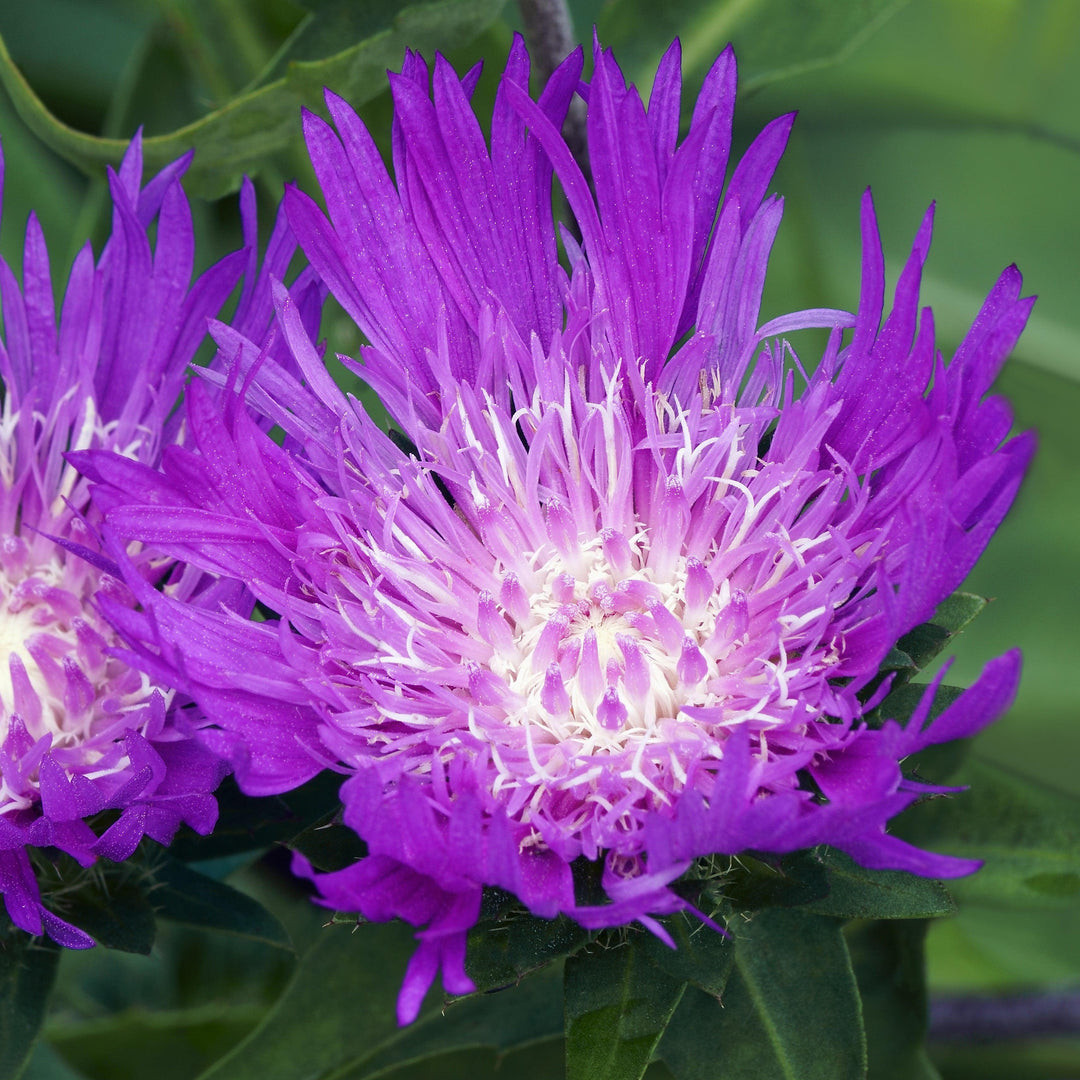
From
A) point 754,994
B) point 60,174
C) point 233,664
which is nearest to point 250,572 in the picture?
point 233,664

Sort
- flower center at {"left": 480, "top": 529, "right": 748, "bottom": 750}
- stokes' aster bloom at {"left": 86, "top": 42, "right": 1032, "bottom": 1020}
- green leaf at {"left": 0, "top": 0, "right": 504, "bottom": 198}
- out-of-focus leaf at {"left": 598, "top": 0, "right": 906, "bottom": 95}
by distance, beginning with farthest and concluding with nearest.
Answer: out-of-focus leaf at {"left": 598, "top": 0, "right": 906, "bottom": 95} < green leaf at {"left": 0, "top": 0, "right": 504, "bottom": 198} < flower center at {"left": 480, "top": 529, "right": 748, "bottom": 750} < stokes' aster bloom at {"left": 86, "top": 42, "right": 1032, "bottom": 1020}

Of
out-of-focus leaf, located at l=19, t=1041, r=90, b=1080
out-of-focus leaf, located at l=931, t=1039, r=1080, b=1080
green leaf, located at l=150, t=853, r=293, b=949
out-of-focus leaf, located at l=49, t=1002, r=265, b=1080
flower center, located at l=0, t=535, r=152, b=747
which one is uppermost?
flower center, located at l=0, t=535, r=152, b=747

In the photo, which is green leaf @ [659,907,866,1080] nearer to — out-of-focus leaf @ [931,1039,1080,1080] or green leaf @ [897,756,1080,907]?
green leaf @ [897,756,1080,907]

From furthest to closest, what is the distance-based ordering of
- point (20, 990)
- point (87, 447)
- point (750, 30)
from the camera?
point (750, 30) < point (87, 447) < point (20, 990)

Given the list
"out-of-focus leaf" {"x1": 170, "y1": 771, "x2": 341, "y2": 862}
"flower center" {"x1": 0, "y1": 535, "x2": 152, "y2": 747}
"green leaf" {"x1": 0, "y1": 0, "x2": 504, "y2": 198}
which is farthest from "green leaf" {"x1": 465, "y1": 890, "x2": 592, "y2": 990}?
"green leaf" {"x1": 0, "y1": 0, "x2": 504, "y2": 198}

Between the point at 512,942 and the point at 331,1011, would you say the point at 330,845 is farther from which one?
the point at 331,1011

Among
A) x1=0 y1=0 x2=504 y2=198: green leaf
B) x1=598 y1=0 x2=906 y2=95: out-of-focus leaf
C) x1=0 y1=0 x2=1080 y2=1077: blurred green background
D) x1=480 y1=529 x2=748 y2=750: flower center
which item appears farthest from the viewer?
x1=0 y1=0 x2=1080 y2=1077: blurred green background

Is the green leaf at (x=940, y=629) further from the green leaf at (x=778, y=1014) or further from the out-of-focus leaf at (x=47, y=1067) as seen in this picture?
the out-of-focus leaf at (x=47, y=1067)

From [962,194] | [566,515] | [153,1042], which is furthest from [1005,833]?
[153,1042]
